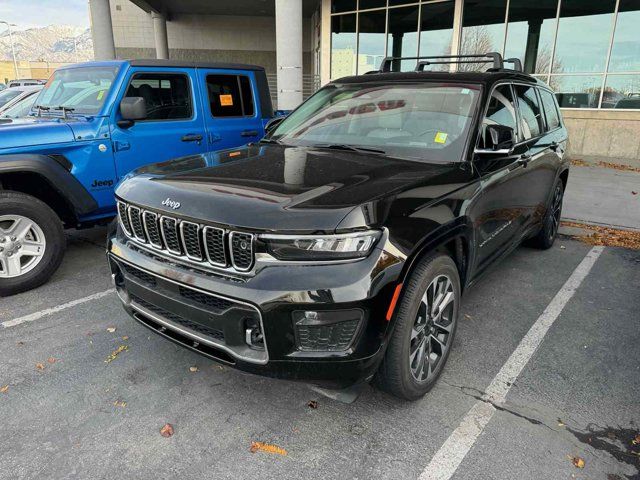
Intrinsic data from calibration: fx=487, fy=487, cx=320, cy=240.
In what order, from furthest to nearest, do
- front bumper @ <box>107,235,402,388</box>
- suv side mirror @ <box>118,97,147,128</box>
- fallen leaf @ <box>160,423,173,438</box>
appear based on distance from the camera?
suv side mirror @ <box>118,97,147,128</box> → fallen leaf @ <box>160,423,173,438</box> → front bumper @ <box>107,235,402,388</box>

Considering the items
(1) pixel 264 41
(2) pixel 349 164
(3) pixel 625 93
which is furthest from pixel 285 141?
(1) pixel 264 41

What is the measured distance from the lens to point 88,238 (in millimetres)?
5914

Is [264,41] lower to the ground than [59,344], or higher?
higher

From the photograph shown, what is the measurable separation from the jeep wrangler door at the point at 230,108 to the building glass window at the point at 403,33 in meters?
10.8

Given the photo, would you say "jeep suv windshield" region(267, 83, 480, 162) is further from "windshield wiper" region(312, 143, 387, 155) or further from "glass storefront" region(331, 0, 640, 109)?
"glass storefront" region(331, 0, 640, 109)

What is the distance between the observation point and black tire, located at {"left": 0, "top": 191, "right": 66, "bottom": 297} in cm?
408

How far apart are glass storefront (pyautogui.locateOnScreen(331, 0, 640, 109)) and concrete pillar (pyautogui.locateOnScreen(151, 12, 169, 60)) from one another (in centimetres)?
1327

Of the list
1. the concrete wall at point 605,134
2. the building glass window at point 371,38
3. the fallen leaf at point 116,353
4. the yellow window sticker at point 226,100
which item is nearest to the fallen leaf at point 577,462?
the fallen leaf at point 116,353

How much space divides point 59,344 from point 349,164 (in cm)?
Result: 240

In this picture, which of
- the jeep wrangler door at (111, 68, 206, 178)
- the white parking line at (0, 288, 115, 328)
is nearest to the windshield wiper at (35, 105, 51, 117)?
the jeep wrangler door at (111, 68, 206, 178)

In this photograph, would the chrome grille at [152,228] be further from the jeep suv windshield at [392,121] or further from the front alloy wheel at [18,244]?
the front alloy wheel at [18,244]

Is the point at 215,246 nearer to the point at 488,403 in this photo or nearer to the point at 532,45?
the point at 488,403

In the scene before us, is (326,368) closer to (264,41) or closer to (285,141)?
(285,141)

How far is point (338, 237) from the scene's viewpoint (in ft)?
7.20
